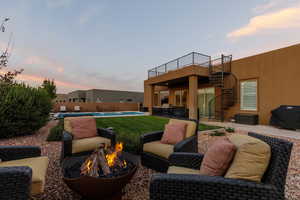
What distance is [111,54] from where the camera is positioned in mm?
11969

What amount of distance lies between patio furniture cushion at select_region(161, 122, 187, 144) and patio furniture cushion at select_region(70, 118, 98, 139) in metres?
1.73

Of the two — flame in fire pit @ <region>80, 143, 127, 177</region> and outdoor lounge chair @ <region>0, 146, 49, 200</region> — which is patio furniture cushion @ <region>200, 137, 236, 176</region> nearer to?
flame in fire pit @ <region>80, 143, 127, 177</region>

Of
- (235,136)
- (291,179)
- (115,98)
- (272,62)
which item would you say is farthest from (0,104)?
(115,98)

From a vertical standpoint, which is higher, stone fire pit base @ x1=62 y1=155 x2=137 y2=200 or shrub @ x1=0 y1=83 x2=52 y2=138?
shrub @ x1=0 y1=83 x2=52 y2=138

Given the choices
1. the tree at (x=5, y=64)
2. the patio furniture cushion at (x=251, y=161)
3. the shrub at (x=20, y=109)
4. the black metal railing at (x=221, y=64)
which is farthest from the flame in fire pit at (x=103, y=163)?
the black metal railing at (x=221, y=64)

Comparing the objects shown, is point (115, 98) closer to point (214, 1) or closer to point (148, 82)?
point (148, 82)

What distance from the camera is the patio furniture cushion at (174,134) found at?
2859 mm

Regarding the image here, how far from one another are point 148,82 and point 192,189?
13.6 meters

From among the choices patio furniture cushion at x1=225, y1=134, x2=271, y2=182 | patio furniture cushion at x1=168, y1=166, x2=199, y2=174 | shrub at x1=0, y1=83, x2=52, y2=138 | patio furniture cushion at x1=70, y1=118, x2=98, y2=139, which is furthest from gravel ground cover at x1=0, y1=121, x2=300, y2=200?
shrub at x1=0, y1=83, x2=52, y2=138

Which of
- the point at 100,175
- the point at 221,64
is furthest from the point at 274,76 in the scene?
the point at 100,175

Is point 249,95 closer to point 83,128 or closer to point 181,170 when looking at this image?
point 181,170

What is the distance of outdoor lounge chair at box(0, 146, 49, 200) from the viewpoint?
1.28 metres

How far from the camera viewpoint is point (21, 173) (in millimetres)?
1300

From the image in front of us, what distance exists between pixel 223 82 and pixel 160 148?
28.4 feet
